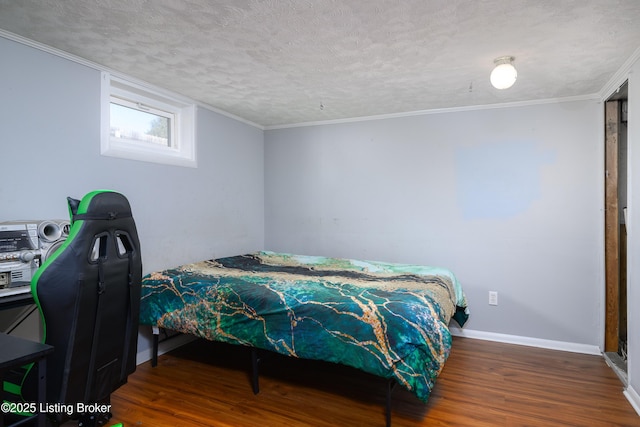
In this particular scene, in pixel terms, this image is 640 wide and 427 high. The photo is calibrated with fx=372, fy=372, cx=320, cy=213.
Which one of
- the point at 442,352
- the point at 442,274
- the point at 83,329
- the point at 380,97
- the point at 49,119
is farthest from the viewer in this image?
the point at 380,97

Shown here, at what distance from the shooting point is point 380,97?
3.36 m

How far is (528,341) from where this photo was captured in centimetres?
340

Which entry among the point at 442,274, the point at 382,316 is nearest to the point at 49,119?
the point at 382,316

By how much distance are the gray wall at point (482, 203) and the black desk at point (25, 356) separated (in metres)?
3.15

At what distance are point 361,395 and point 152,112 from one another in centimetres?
282

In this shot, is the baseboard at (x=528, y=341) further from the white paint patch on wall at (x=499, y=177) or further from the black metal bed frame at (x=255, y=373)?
the black metal bed frame at (x=255, y=373)

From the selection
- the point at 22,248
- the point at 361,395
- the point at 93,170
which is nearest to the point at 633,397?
the point at 361,395

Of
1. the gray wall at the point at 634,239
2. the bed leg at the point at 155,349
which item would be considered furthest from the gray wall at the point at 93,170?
the gray wall at the point at 634,239

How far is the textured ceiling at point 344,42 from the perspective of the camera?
187 cm

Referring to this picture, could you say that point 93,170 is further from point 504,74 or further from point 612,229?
point 612,229

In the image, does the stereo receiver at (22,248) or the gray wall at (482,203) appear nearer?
the stereo receiver at (22,248)

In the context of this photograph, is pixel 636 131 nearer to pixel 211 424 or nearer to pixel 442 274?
pixel 442 274

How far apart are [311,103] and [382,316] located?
2.25 meters

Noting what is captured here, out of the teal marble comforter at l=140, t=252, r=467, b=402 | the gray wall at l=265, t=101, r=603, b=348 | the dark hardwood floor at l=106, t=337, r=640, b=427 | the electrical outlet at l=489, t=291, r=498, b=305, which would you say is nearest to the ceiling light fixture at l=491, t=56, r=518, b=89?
the gray wall at l=265, t=101, r=603, b=348
